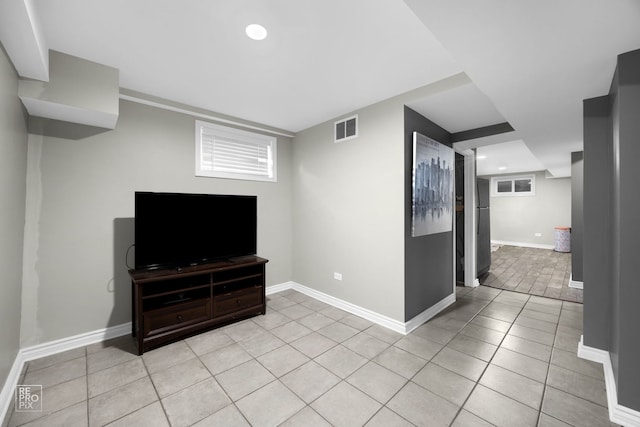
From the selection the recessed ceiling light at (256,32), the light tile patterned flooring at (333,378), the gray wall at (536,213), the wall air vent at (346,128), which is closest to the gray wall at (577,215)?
the light tile patterned flooring at (333,378)

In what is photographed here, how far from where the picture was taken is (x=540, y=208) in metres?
8.51

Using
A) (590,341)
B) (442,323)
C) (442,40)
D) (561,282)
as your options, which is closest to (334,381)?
(442,323)

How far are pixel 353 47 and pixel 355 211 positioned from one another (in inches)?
71.7

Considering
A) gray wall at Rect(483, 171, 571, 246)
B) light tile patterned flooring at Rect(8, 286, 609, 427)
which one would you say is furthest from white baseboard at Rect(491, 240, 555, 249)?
light tile patterned flooring at Rect(8, 286, 609, 427)

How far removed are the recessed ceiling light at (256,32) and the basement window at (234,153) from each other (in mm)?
1776

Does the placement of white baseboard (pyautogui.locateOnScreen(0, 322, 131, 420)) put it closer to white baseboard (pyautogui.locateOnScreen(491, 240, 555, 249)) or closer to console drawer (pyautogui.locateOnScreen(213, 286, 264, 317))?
console drawer (pyautogui.locateOnScreen(213, 286, 264, 317))

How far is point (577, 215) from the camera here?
15.1ft

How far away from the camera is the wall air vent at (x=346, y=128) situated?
3279 millimetres

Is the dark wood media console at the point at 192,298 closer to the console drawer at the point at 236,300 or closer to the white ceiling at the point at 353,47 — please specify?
the console drawer at the point at 236,300

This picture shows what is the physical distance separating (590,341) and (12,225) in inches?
190

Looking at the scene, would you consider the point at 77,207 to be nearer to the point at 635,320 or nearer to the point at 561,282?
the point at 635,320

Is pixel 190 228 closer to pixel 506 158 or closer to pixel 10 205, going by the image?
pixel 10 205

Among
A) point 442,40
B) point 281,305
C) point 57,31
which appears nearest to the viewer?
point 442,40

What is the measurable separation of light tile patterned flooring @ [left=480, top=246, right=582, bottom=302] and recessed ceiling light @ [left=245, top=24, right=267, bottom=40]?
4.94m
